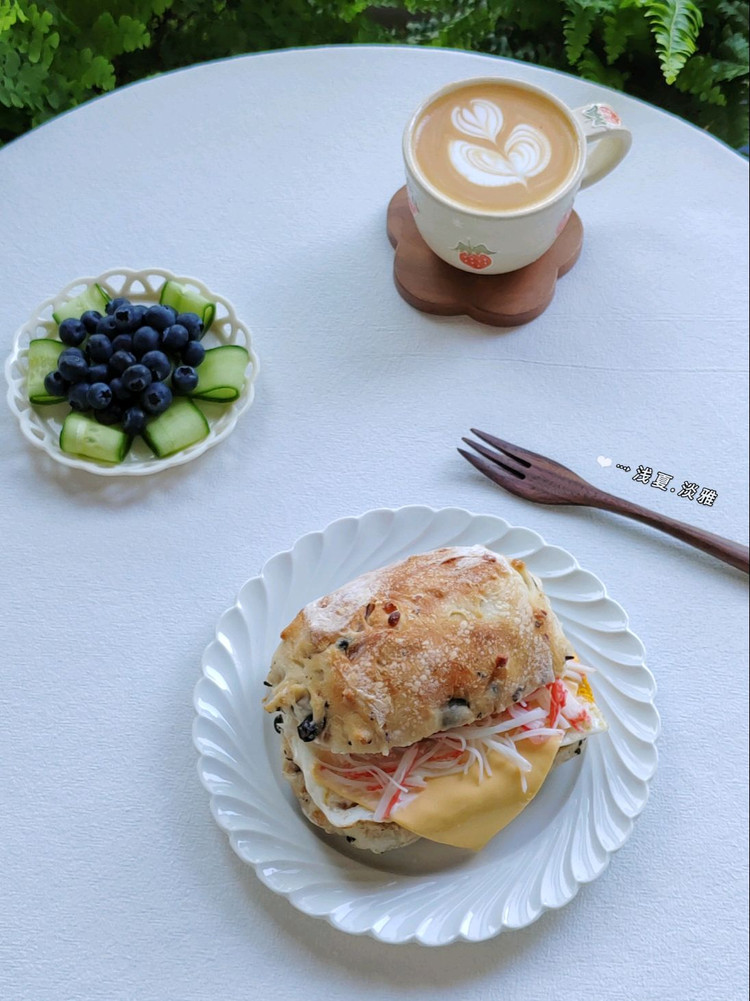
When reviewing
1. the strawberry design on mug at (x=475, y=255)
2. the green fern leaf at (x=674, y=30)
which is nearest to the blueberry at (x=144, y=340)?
the strawberry design on mug at (x=475, y=255)

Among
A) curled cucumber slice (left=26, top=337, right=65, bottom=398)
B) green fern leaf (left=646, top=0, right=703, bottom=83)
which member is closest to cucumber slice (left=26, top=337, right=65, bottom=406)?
curled cucumber slice (left=26, top=337, right=65, bottom=398)

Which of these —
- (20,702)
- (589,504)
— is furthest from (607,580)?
(20,702)

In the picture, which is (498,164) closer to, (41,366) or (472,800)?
(41,366)

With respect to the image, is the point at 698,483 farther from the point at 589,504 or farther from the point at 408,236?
the point at 408,236

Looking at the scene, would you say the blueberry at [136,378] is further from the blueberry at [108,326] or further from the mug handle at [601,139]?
the mug handle at [601,139]

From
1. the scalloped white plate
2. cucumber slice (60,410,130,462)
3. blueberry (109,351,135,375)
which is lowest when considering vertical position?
the scalloped white plate

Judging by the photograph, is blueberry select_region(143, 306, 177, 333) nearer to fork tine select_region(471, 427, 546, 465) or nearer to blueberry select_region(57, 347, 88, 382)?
blueberry select_region(57, 347, 88, 382)

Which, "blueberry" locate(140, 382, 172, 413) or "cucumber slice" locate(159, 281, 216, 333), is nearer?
"blueberry" locate(140, 382, 172, 413)
